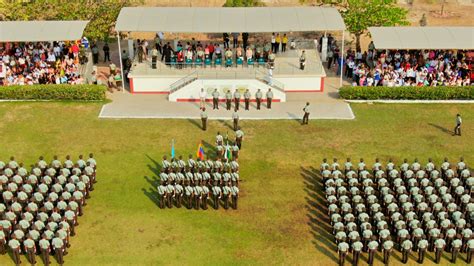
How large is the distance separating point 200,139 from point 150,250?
29.0 ft

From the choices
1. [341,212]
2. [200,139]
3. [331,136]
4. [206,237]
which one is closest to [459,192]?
[341,212]

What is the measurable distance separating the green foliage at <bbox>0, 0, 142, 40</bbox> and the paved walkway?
522cm

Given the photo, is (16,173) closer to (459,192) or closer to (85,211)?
(85,211)

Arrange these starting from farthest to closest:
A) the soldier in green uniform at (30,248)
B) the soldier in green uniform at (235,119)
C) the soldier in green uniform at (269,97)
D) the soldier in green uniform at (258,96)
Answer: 1. the soldier in green uniform at (269,97)
2. the soldier in green uniform at (258,96)
3. the soldier in green uniform at (235,119)
4. the soldier in green uniform at (30,248)

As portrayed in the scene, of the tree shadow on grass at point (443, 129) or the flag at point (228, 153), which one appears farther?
the tree shadow on grass at point (443, 129)

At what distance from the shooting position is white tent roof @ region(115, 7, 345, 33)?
3662 cm

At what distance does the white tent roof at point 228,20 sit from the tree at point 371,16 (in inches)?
97.0

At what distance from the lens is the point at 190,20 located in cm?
3722

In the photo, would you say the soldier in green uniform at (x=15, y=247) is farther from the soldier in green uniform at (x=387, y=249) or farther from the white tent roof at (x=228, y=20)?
the white tent roof at (x=228, y=20)

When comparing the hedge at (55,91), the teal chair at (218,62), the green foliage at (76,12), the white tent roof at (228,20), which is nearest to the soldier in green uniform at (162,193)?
the hedge at (55,91)

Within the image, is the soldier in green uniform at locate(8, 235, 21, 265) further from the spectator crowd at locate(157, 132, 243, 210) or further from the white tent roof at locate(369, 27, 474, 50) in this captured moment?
the white tent roof at locate(369, 27, 474, 50)

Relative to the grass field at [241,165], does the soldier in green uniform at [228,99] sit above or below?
above

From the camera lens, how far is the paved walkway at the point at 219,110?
114ft

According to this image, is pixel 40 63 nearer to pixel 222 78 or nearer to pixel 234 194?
pixel 222 78
